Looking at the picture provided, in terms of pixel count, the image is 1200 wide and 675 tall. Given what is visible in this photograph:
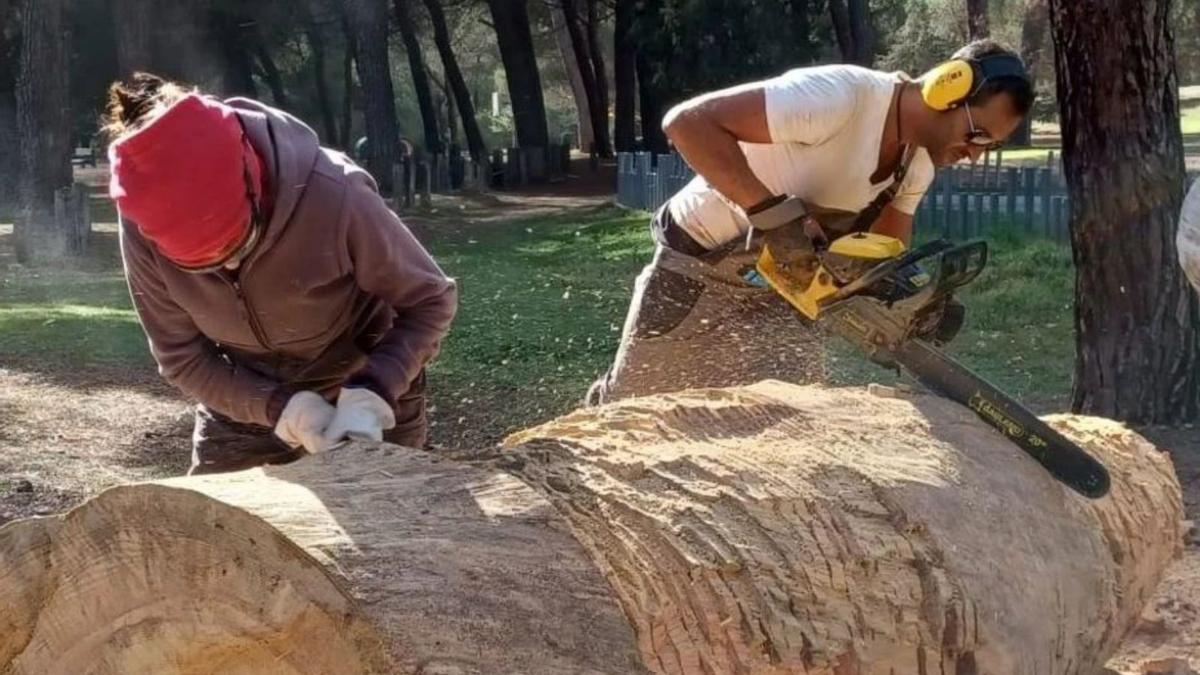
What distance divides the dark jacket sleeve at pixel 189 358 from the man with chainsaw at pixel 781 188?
59.2 inches

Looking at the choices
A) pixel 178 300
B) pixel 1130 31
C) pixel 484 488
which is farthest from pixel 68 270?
pixel 484 488

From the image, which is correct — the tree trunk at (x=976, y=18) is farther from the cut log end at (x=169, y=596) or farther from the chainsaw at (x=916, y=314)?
the cut log end at (x=169, y=596)

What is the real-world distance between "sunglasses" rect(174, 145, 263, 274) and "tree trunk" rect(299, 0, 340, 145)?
30.6m

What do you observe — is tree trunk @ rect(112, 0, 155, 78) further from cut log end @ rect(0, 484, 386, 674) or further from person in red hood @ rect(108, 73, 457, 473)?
cut log end @ rect(0, 484, 386, 674)

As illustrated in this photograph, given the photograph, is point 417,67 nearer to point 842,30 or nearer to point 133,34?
point 842,30

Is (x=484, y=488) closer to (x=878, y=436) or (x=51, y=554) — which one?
(x=51, y=554)

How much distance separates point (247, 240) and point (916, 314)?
1.62 meters

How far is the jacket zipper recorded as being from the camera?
306cm

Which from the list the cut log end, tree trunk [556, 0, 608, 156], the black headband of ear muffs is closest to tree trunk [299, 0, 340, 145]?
tree trunk [556, 0, 608, 156]

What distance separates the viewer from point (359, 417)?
2.84 meters

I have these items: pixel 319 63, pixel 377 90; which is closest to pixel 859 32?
pixel 377 90

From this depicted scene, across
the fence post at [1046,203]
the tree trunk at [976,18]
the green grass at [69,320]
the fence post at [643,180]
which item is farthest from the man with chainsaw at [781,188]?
the tree trunk at [976,18]

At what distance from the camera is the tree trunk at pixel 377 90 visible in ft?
79.0

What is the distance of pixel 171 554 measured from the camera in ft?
7.15
